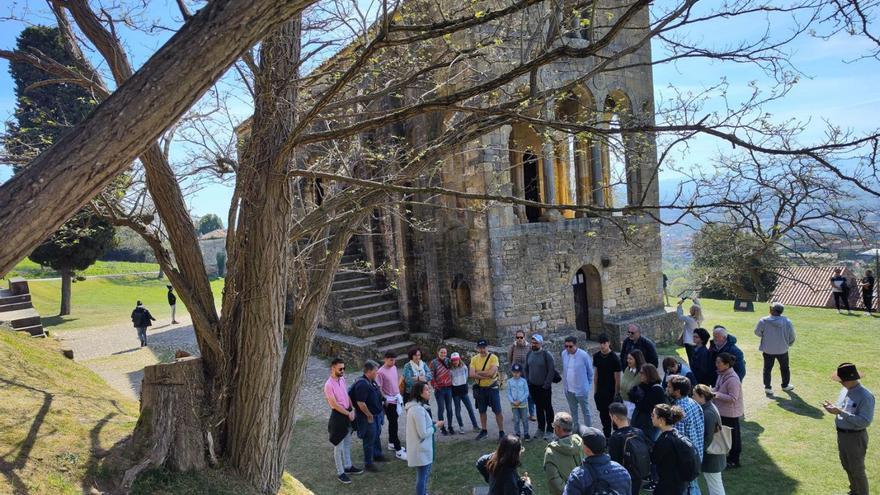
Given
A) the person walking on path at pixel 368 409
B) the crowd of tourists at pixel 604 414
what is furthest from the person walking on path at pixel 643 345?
the person walking on path at pixel 368 409

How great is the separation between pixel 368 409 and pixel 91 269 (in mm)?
34709

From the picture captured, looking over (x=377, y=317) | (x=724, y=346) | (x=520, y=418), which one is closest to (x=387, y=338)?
(x=377, y=317)

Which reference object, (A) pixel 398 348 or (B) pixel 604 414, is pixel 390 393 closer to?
(B) pixel 604 414

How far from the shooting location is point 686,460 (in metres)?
4.79

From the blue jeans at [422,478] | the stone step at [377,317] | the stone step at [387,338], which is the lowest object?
the blue jeans at [422,478]

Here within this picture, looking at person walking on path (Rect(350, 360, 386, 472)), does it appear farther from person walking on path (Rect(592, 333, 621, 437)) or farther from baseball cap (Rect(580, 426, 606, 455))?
baseball cap (Rect(580, 426, 606, 455))

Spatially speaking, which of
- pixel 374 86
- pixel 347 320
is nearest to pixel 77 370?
pixel 347 320

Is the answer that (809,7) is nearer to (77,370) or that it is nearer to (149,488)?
(149,488)

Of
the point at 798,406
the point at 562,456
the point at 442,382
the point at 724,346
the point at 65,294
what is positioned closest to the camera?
the point at 562,456

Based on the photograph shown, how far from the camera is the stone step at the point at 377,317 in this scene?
49.4 ft

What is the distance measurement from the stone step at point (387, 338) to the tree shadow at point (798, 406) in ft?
27.6

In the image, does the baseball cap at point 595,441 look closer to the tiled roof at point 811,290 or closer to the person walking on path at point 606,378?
the person walking on path at point 606,378

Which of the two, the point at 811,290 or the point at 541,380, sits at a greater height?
the point at 541,380

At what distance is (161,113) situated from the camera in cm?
295
